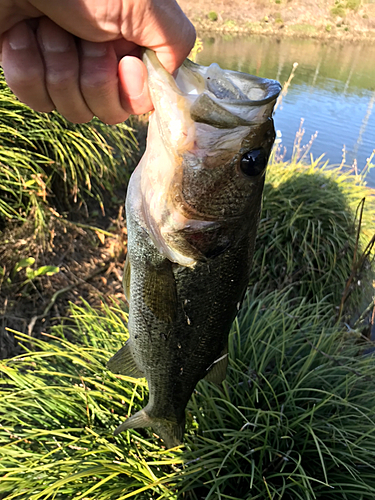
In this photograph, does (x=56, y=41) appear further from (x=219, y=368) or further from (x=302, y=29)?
(x=302, y=29)

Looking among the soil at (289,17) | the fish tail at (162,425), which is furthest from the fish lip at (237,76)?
the soil at (289,17)

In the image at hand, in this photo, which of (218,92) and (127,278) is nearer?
(218,92)

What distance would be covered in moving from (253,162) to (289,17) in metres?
39.7

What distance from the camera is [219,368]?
62.1 inches

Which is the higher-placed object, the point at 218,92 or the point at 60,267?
the point at 218,92

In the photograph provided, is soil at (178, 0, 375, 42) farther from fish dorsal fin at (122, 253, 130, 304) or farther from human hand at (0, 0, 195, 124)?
fish dorsal fin at (122, 253, 130, 304)

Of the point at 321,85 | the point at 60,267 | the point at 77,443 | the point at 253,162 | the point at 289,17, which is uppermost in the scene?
the point at 289,17

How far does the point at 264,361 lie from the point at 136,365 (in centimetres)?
112

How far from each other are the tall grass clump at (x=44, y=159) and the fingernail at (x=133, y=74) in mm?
2621

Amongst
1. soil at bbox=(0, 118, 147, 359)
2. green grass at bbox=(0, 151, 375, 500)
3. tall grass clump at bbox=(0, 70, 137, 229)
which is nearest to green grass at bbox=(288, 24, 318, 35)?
tall grass clump at bbox=(0, 70, 137, 229)

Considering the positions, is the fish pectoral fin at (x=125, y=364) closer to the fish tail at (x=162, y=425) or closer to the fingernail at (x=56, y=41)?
the fish tail at (x=162, y=425)

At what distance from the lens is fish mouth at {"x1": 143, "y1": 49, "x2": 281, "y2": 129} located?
3.57 ft

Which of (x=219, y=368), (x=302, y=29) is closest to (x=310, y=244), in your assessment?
(x=219, y=368)

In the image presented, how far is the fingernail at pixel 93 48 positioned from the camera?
1200mm
